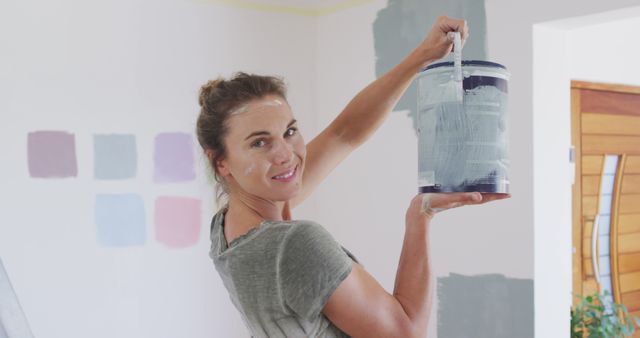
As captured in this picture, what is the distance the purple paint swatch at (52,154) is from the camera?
2.95 m

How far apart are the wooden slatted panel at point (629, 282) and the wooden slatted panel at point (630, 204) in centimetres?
36

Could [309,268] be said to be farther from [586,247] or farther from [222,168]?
[586,247]

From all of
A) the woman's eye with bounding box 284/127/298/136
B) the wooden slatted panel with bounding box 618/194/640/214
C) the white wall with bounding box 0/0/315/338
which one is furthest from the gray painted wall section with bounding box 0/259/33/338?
the wooden slatted panel with bounding box 618/194/640/214

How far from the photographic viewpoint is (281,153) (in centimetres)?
138

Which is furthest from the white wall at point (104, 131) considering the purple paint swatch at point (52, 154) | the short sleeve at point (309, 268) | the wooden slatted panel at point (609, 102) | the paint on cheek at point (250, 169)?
the short sleeve at point (309, 268)

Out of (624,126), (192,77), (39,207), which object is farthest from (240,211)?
(624,126)

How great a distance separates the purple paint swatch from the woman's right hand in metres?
2.10

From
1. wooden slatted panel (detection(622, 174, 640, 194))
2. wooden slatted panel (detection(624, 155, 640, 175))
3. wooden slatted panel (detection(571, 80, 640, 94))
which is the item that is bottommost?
wooden slatted panel (detection(622, 174, 640, 194))

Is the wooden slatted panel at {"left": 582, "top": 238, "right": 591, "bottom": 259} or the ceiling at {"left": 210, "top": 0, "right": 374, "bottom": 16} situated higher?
the ceiling at {"left": 210, "top": 0, "right": 374, "bottom": 16}

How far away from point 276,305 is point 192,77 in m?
2.34

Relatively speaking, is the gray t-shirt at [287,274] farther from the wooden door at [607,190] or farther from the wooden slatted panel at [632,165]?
the wooden slatted panel at [632,165]

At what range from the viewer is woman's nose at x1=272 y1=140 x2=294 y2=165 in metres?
1.38

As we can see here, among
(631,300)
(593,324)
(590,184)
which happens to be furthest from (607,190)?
(593,324)

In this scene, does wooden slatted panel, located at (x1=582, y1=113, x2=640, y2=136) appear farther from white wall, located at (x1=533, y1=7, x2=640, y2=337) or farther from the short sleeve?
the short sleeve
